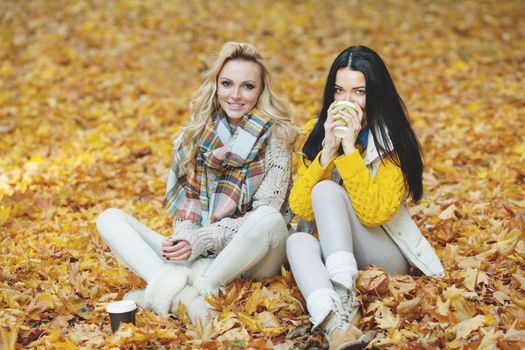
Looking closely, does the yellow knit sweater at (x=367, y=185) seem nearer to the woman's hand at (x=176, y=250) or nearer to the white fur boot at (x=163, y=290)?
the woman's hand at (x=176, y=250)

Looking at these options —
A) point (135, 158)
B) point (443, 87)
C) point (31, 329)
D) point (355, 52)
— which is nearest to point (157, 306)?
point (31, 329)

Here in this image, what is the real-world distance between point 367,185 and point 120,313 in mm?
1127

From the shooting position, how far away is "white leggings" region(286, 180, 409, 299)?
7.61 ft

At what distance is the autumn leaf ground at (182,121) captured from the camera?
7.73 ft

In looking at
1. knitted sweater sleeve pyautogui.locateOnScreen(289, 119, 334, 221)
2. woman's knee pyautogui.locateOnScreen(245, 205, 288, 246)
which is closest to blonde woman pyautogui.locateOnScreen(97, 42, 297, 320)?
woman's knee pyautogui.locateOnScreen(245, 205, 288, 246)

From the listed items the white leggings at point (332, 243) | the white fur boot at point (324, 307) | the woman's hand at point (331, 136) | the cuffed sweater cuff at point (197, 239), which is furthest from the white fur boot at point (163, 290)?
the woman's hand at point (331, 136)

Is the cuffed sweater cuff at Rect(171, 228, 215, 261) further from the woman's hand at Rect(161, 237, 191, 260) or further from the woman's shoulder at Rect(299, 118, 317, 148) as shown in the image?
the woman's shoulder at Rect(299, 118, 317, 148)

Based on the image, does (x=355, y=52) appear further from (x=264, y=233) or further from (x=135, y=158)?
(x=135, y=158)

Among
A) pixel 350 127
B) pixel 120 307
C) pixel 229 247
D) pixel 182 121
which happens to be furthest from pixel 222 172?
pixel 182 121

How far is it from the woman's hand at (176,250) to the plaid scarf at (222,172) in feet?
0.96

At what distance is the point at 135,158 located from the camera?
504 cm

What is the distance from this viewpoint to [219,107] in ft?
9.92

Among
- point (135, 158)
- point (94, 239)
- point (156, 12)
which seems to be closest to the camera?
point (94, 239)

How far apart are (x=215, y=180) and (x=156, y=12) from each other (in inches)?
238
